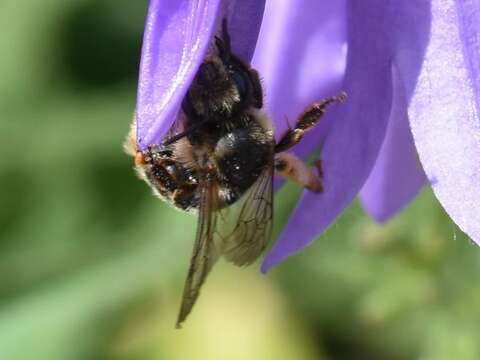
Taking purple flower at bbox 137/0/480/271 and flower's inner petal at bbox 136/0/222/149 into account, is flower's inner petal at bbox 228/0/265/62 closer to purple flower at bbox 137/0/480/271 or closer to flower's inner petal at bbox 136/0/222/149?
purple flower at bbox 137/0/480/271

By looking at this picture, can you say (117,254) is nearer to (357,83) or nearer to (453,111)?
(357,83)

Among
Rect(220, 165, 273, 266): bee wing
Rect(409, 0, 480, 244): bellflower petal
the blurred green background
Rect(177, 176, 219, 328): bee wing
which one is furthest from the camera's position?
the blurred green background

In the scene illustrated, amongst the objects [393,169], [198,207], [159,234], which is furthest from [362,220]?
[198,207]

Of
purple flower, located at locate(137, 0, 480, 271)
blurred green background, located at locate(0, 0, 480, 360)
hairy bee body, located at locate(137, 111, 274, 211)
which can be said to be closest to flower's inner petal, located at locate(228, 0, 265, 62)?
purple flower, located at locate(137, 0, 480, 271)

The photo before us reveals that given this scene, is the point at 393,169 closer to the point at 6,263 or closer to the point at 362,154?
the point at 362,154

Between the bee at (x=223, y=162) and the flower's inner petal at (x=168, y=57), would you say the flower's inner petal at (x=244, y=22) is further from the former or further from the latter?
the flower's inner petal at (x=168, y=57)

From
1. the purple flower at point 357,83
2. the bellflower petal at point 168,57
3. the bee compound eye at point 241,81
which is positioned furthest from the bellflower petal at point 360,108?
the bellflower petal at point 168,57

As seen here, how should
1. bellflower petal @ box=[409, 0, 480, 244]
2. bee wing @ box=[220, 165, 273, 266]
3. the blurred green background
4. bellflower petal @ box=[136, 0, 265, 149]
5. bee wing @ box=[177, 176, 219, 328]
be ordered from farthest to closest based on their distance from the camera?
1. the blurred green background
2. bee wing @ box=[220, 165, 273, 266]
3. bee wing @ box=[177, 176, 219, 328]
4. bellflower petal @ box=[409, 0, 480, 244]
5. bellflower petal @ box=[136, 0, 265, 149]
